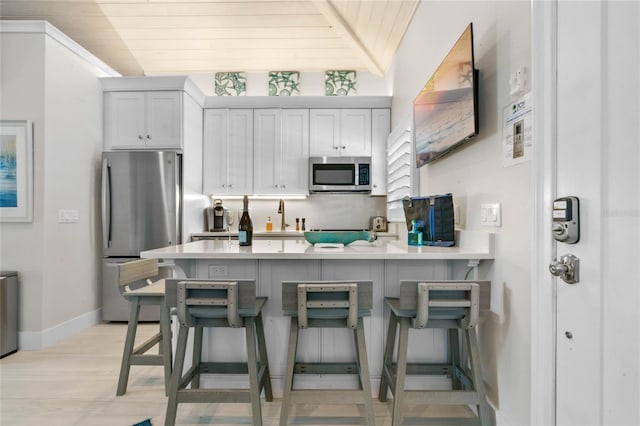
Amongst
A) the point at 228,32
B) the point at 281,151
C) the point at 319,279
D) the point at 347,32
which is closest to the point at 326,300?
the point at 319,279

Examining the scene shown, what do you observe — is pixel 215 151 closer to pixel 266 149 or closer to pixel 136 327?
pixel 266 149

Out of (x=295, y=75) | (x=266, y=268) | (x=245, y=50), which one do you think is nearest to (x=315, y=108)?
(x=295, y=75)

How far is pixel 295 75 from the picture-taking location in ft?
15.6

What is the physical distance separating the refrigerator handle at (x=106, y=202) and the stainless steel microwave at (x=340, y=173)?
2.23 metres

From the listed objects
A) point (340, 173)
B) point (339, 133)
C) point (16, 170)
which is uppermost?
point (339, 133)

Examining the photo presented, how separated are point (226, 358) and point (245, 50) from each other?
148 inches

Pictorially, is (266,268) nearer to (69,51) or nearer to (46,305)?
(46,305)

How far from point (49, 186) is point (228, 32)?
8.36 feet

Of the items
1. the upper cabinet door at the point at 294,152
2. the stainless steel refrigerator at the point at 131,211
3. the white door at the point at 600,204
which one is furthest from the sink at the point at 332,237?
the upper cabinet door at the point at 294,152

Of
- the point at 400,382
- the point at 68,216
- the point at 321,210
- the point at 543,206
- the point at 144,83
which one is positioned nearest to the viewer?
the point at 543,206

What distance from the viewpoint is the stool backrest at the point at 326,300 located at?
1646 millimetres

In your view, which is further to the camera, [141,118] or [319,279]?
[141,118]

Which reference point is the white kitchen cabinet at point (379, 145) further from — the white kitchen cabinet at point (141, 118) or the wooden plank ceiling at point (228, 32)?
the white kitchen cabinet at point (141, 118)

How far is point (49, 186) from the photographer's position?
10.2 ft
